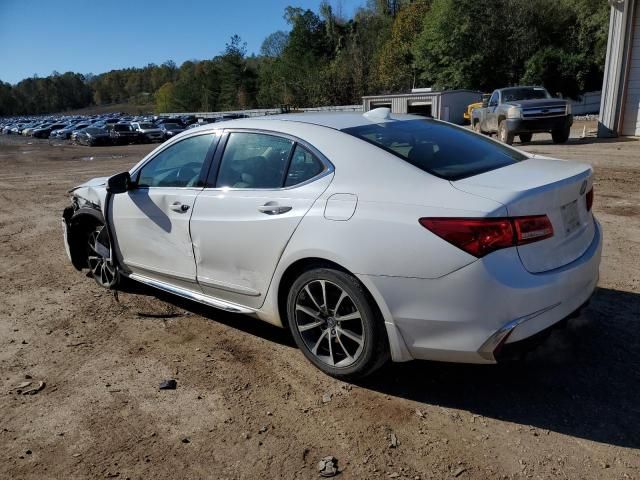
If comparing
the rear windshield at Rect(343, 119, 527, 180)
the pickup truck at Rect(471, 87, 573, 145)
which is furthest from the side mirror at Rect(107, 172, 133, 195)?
the pickup truck at Rect(471, 87, 573, 145)

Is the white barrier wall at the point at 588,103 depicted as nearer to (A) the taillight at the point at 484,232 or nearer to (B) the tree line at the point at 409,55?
(B) the tree line at the point at 409,55

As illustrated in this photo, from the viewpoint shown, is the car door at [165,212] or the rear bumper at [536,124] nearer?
the car door at [165,212]

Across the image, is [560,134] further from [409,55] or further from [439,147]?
[409,55]

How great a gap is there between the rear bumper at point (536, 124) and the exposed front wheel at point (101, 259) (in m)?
14.2

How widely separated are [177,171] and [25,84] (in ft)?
720

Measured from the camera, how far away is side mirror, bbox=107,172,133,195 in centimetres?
440

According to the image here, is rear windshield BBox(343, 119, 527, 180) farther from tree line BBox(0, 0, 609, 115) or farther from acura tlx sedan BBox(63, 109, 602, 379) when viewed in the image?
tree line BBox(0, 0, 609, 115)

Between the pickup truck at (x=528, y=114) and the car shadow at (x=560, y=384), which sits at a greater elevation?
the pickup truck at (x=528, y=114)

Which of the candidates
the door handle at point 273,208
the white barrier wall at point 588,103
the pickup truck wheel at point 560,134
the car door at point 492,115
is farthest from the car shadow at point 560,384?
the white barrier wall at point 588,103

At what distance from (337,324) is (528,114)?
15.2 meters

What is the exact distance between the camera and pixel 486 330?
2666mm

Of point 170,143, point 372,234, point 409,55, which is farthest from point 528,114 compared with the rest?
point 409,55

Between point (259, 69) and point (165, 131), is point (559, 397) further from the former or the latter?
point (259, 69)

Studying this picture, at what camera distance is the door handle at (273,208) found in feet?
10.8
